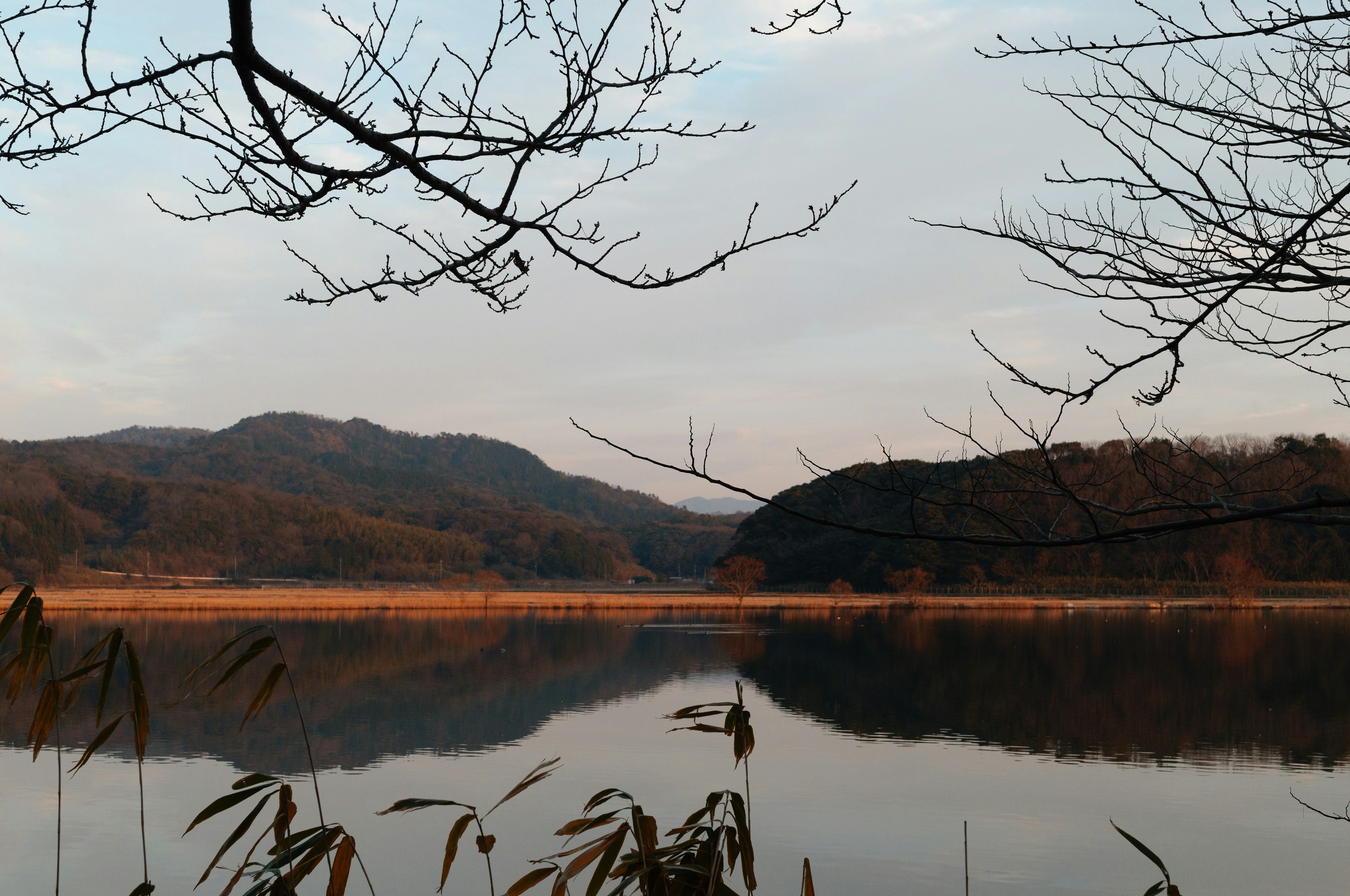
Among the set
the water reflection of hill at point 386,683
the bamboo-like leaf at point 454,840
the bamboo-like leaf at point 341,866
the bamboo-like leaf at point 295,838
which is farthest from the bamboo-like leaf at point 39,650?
the water reflection of hill at point 386,683

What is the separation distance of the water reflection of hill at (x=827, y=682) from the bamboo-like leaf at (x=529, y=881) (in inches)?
568

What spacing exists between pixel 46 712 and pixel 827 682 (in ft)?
77.0

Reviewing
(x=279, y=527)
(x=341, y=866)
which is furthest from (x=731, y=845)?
(x=279, y=527)

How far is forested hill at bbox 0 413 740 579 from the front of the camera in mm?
85062

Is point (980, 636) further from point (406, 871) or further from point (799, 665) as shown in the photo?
point (406, 871)

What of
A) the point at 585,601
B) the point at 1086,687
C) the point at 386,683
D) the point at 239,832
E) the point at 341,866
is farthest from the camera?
the point at 585,601

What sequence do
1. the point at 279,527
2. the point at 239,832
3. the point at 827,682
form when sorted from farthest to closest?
the point at 279,527 < the point at 827,682 < the point at 239,832

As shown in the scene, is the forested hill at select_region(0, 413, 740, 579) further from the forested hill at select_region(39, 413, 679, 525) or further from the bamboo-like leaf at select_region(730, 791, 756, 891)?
the bamboo-like leaf at select_region(730, 791, 756, 891)

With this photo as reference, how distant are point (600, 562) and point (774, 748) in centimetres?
9151

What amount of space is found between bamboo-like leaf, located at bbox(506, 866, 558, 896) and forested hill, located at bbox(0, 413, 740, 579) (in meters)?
Result: 76.1

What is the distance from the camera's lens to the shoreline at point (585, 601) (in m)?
47.2

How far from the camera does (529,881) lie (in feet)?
8.74

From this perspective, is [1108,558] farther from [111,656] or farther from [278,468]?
[278,468]

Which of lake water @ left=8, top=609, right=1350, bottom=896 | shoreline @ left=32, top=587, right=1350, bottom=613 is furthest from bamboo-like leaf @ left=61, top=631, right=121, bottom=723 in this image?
shoreline @ left=32, top=587, right=1350, bottom=613
